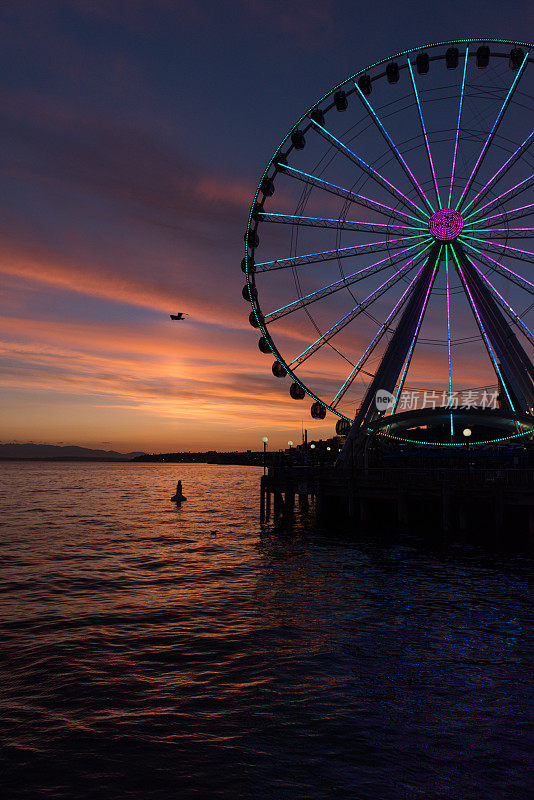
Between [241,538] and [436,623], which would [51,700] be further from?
[241,538]

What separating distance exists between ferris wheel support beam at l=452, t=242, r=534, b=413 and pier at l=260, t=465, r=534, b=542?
5.45m

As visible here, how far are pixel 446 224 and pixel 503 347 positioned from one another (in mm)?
8177

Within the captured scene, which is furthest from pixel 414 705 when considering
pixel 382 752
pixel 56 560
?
pixel 56 560

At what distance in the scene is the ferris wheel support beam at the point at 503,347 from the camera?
34.8m

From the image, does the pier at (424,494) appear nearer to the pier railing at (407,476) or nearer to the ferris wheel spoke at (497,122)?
the pier railing at (407,476)

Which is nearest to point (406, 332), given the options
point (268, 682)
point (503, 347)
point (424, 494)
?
point (503, 347)

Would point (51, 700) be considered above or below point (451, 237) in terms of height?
below

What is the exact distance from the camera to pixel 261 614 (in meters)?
17.3

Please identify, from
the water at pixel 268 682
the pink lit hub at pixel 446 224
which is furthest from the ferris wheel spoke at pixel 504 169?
the water at pixel 268 682

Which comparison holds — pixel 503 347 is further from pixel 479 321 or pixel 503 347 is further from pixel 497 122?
pixel 497 122

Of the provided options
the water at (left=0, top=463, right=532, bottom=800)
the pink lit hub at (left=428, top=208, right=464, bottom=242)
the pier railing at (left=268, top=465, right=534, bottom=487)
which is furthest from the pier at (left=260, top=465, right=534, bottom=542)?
the pink lit hub at (left=428, top=208, right=464, bottom=242)

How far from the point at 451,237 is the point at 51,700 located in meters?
32.3

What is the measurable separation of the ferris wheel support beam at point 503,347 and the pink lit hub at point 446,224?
7.60ft

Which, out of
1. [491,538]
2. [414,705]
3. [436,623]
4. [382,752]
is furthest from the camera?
[491,538]
